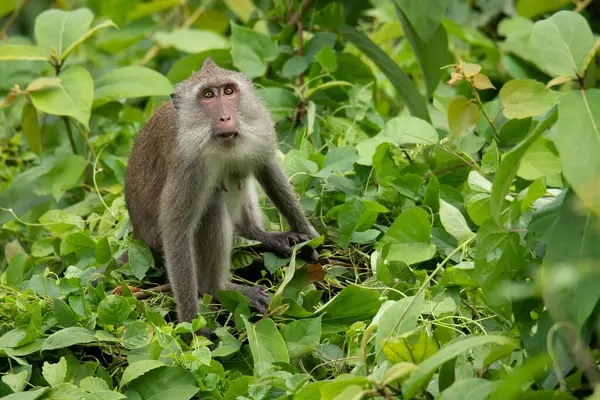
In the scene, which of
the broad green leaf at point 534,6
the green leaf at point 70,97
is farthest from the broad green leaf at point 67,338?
the broad green leaf at point 534,6

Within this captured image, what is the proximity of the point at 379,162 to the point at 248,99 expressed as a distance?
756 mm

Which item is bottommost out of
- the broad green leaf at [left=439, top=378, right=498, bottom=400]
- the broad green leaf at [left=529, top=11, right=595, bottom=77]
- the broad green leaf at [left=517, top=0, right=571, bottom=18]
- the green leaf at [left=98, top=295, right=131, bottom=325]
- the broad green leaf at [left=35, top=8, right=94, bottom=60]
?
the green leaf at [left=98, top=295, right=131, bottom=325]

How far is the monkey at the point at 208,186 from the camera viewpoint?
15.2 feet

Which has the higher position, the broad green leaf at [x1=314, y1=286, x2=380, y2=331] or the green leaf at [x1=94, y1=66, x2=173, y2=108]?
the green leaf at [x1=94, y1=66, x2=173, y2=108]

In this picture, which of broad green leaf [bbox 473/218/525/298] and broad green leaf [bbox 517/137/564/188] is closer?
broad green leaf [bbox 473/218/525/298]

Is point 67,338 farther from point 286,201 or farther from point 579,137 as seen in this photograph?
point 579,137

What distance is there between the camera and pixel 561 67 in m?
3.11

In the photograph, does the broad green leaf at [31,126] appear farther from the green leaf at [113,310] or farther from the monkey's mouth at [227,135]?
the green leaf at [113,310]

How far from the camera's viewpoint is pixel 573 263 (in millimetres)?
2818

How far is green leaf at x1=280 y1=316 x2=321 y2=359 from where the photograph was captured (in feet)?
12.9

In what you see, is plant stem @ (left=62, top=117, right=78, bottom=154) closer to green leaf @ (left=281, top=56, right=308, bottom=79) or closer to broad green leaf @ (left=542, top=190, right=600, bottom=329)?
green leaf @ (left=281, top=56, right=308, bottom=79)

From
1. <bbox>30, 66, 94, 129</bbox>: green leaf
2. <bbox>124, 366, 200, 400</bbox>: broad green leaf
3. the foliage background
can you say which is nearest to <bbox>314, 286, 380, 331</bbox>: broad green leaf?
the foliage background

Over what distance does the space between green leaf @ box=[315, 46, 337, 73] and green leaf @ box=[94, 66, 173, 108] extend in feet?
3.11

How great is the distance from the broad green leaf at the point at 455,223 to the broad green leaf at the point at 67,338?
5.32 ft
